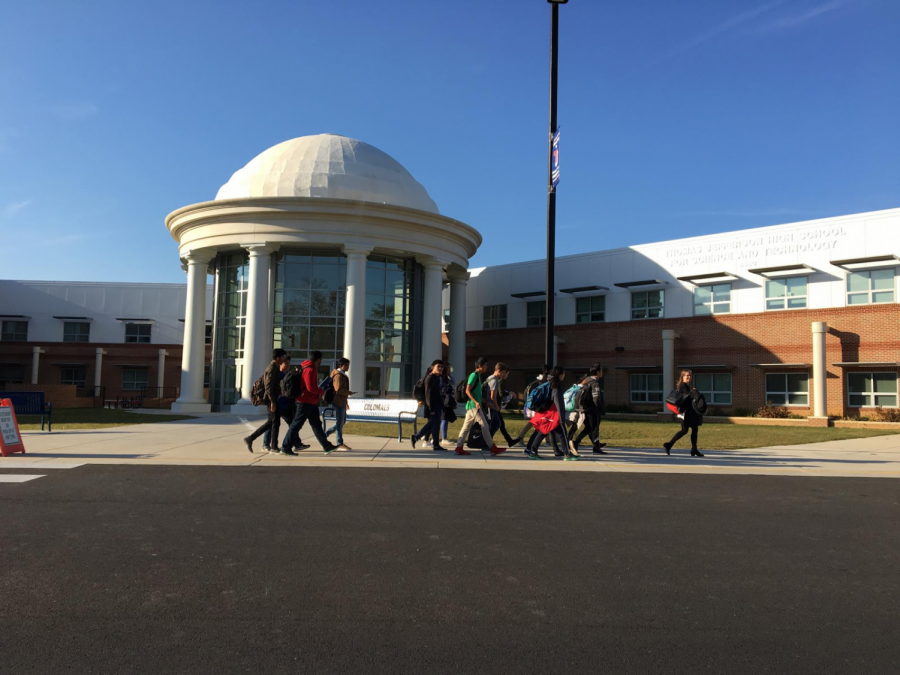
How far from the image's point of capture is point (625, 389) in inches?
1345

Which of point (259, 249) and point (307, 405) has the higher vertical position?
point (259, 249)

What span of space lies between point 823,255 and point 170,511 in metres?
28.1

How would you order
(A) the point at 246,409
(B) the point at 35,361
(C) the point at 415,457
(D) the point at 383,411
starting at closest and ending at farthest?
(C) the point at 415,457 → (D) the point at 383,411 → (A) the point at 246,409 → (B) the point at 35,361

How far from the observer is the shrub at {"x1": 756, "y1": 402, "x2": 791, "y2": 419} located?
A: 92.3 ft

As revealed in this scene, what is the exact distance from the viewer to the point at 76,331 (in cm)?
4812

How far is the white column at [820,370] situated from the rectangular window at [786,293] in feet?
5.96

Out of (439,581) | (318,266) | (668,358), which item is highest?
(318,266)

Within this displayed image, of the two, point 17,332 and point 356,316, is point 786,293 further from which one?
point 17,332

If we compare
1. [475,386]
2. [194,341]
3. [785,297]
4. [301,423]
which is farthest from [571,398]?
[194,341]

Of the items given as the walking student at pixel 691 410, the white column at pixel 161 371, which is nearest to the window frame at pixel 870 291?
the walking student at pixel 691 410

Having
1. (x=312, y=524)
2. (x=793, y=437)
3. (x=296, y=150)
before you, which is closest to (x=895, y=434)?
→ (x=793, y=437)

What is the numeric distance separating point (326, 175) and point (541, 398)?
19732mm

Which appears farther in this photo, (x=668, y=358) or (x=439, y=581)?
(x=668, y=358)

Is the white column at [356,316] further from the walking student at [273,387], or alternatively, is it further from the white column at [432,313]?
the walking student at [273,387]
